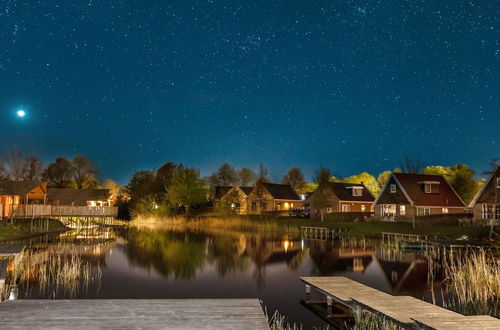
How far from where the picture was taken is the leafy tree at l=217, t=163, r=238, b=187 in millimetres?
123312

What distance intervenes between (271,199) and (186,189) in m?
17.4

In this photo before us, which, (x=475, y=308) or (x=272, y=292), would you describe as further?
(x=272, y=292)

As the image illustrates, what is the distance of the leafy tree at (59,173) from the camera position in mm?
101375

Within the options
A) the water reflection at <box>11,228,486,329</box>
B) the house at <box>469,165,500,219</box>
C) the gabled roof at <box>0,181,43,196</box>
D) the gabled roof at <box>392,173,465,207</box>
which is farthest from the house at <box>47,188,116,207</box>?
the house at <box>469,165,500,219</box>

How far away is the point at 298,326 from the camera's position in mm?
13062

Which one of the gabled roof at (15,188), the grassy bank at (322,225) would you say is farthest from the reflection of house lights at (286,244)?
the gabled roof at (15,188)

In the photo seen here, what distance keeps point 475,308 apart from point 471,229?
84.6 ft

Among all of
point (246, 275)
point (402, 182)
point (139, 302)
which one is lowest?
point (246, 275)

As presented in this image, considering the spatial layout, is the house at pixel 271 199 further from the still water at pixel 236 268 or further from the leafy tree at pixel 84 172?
the leafy tree at pixel 84 172

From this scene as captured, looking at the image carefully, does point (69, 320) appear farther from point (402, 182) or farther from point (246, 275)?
point (402, 182)

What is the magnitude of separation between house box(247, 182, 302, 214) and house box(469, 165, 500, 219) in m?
40.8

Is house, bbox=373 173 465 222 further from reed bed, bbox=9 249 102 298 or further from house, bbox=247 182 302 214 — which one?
reed bed, bbox=9 249 102 298

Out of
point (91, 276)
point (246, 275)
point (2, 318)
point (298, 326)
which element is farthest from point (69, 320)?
point (246, 275)

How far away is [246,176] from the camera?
130875mm
